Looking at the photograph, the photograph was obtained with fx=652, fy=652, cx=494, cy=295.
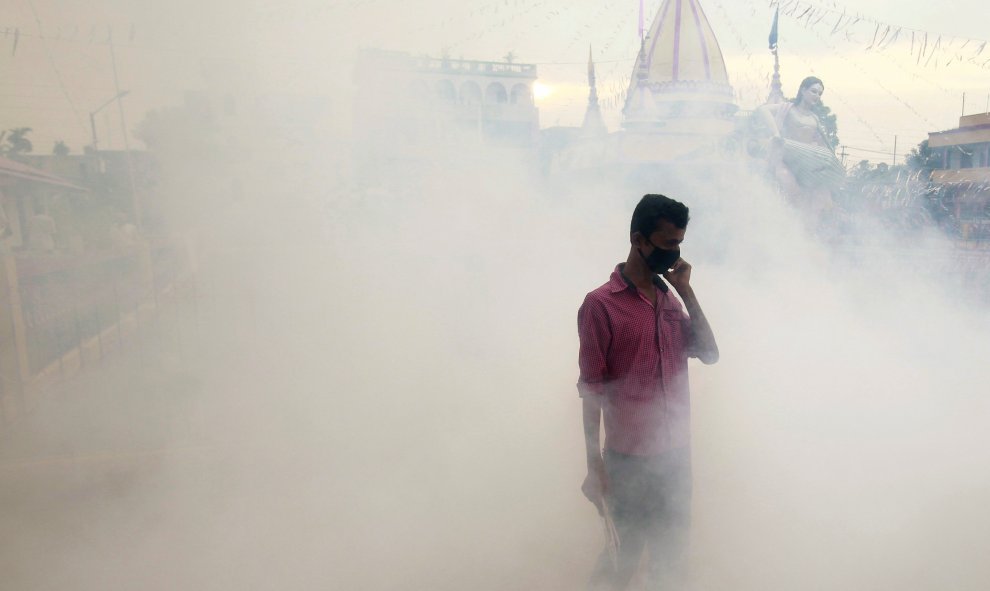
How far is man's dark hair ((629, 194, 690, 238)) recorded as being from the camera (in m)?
1.74

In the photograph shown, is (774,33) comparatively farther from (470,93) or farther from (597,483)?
(597,483)

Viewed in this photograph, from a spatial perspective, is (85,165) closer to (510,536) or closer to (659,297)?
(510,536)

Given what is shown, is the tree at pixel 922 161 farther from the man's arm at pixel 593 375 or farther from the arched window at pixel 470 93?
the man's arm at pixel 593 375

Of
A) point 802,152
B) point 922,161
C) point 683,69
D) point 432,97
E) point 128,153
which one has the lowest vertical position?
point 922,161

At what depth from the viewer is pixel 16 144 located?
138 inches

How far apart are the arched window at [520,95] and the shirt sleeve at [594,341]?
9.51 feet

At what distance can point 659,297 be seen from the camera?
1.82 metres

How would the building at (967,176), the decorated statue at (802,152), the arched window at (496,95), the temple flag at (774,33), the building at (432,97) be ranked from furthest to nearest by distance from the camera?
the building at (967,176) → the decorated statue at (802,152) → the temple flag at (774,33) → the arched window at (496,95) → the building at (432,97)

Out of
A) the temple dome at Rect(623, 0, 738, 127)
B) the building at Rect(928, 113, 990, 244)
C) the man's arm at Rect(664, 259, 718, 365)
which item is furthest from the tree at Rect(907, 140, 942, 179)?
the man's arm at Rect(664, 259, 718, 365)

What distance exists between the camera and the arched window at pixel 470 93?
4.16m

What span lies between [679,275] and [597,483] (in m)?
0.62

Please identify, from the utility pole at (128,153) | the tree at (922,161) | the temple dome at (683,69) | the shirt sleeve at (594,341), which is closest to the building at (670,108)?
the temple dome at (683,69)

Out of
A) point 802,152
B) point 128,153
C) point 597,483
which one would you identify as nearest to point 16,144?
point 128,153

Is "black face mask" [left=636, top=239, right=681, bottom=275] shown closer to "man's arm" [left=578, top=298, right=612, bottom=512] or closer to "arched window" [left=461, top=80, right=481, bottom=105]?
"man's arm" [left=578, top=298, right=612, bottom=512]
